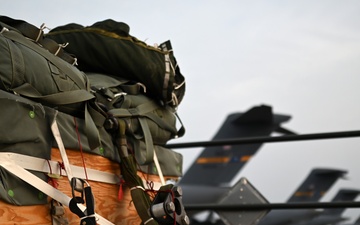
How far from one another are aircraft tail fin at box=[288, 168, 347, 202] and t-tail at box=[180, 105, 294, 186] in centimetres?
551

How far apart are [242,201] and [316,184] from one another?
22.4 metres

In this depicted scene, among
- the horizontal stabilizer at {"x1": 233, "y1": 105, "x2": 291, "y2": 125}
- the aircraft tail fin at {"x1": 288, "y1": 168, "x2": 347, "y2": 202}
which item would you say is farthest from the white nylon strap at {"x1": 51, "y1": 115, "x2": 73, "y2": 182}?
the aircraft tail fin at {"x1": 288, "y1": 168, "x2": 347, "y2": 202}

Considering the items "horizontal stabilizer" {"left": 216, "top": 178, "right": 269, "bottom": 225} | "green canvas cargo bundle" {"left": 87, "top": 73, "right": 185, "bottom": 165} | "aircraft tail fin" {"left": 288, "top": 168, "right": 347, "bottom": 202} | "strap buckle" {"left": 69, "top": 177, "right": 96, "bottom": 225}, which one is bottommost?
"aircraft tail fin" {"left": 288, "top": 168, "right": 347, "bottom": 202}

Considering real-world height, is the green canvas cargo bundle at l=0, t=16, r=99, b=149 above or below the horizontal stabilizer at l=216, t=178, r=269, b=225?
above

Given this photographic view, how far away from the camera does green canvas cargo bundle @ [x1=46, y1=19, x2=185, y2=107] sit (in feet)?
8.07

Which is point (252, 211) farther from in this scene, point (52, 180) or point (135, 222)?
point (52, 180)

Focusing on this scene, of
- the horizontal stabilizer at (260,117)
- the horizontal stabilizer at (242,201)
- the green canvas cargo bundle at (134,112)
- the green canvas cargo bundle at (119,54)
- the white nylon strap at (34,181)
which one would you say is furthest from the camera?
the horizontal stabilizer at (260,117)

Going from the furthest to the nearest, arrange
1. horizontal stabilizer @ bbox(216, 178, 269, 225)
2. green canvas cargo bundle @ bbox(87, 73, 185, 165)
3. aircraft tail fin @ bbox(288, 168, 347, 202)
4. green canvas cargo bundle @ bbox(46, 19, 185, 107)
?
aircraft tail fin @ bbox(288, 168, 347, 202) < horizontal stabilizer @ bbox(216, 178, 269, 225) < green canvas cargo bundle @ bbox(46, 19, 185, 107) < green canvas cargo bundle @ bbox(87, 73, 185, 165)

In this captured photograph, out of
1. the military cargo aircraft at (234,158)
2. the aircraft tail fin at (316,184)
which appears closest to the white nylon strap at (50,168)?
the military cargo aircraft at (234,158)

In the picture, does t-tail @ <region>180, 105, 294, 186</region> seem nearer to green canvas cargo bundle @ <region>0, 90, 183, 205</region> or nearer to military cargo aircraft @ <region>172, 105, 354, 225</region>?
military cargo aircraft @ <region>172, 105, 354, 225</region>

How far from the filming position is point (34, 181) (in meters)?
1.70

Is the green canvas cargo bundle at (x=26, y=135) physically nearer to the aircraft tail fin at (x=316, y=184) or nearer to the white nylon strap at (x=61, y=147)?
the white nylon strap at (x=61, y=147)

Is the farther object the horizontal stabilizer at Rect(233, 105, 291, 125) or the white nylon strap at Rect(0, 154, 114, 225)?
the horizontal stabilizer at Rect(233, 105, 291, 125)

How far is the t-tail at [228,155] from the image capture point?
19.6 metres
